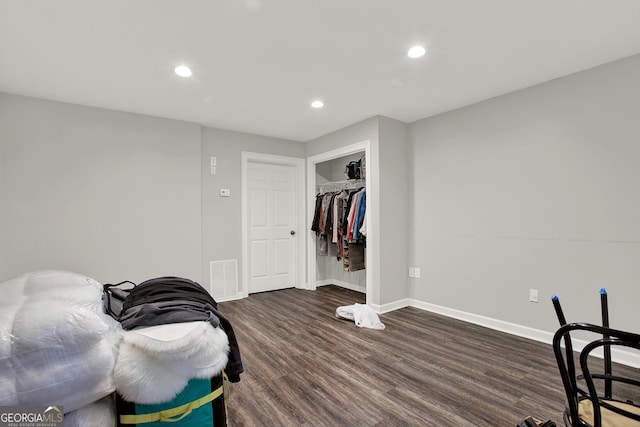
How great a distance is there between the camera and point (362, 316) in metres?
3.23

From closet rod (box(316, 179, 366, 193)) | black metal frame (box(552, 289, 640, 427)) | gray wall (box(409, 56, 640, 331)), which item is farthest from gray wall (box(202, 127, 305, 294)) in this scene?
black metal frame (box(552, 289, 640, 427))

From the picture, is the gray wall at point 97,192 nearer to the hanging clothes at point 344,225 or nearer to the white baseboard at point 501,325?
the hanging clothes at point 344,225

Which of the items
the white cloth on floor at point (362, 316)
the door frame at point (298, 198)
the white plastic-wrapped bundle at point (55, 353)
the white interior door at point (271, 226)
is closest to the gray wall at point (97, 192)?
the white interior door at point (271, 226)

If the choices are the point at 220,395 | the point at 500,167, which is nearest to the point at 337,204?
the point at 500,167

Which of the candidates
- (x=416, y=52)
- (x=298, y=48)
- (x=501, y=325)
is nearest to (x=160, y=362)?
(x=298, y=48)

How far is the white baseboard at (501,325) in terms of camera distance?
2.31 m

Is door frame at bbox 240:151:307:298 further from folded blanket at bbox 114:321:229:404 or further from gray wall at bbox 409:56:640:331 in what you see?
folded blanket at bbox 114:321:229:404

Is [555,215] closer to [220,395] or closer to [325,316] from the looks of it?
[325,316]

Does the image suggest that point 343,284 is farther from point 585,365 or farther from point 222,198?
point 585,365

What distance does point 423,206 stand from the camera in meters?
3.71

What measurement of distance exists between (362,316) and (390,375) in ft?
3.52

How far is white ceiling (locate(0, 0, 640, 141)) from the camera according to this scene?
5.84 ft

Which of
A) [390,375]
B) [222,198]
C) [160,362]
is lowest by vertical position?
[390,375]

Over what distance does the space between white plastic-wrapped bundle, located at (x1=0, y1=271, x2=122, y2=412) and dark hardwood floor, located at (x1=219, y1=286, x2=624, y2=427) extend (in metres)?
0.99
